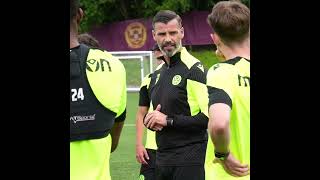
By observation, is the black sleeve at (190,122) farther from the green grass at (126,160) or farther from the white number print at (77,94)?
the green grass at (126,160)

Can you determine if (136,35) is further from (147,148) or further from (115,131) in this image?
(115,131)

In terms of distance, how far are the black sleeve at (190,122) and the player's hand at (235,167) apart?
154 centimetres

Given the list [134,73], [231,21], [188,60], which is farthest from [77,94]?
[134,73]

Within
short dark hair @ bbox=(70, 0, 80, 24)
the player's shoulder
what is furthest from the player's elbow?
the player's shoulder

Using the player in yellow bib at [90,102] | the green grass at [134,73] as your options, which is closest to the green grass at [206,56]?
the green grass at [134,73]

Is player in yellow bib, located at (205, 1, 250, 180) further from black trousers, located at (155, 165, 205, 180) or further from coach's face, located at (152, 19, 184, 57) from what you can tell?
coach's face, located at (152, 19, 184, 57)

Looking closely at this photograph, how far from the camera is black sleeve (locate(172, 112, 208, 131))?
513 cm

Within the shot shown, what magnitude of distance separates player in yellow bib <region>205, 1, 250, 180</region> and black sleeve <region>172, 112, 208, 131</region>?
1.40m

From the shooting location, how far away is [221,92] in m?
3.46

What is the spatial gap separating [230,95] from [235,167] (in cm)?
41

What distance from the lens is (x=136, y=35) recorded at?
39.8m
